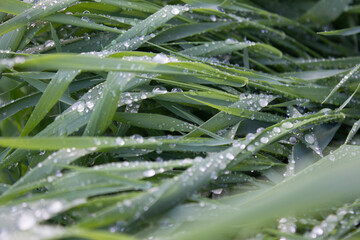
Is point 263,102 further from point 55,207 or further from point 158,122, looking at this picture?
point 55,207

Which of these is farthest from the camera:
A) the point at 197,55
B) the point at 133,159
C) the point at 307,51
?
the point at 307,51

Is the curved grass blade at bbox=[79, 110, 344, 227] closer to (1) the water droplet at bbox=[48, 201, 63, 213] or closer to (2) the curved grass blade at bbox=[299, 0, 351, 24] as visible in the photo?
(1) the water droplet at bbox=[48, 201, 63, 213]

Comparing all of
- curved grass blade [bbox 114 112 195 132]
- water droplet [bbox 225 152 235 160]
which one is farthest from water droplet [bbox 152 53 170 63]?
water droplet [bbox 225 152 235 160]

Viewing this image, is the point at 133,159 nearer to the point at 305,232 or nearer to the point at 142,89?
the point at 142,89

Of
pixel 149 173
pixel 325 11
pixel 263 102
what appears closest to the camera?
pixel 149 173

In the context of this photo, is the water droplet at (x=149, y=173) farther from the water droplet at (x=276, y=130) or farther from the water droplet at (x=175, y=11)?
the water droplet at (x=175, y=11)

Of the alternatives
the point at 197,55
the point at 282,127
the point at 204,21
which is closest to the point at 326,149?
the point at 282,127

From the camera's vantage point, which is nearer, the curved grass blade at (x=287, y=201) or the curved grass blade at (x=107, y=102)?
Answer: the curved grass blade at (x=287, y=201)

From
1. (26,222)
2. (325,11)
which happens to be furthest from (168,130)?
(325,11)

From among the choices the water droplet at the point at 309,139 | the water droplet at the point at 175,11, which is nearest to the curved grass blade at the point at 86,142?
Result: the water droplet at the point at 309,139
